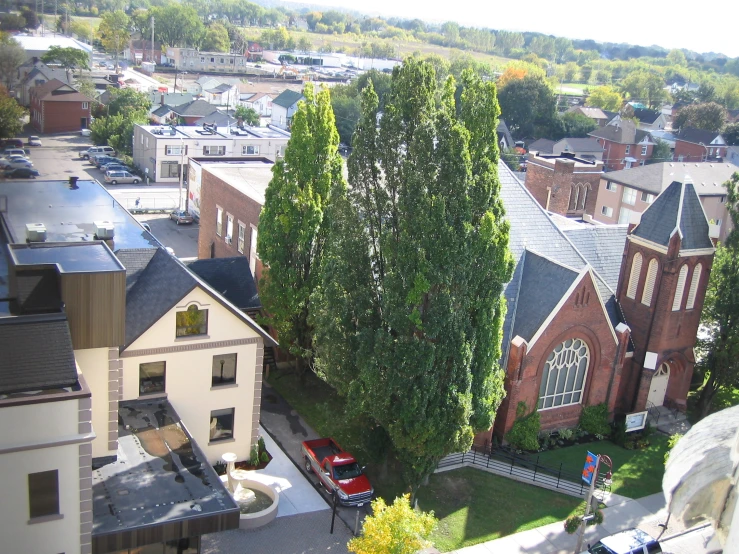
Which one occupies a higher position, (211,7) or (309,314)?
(211,7)

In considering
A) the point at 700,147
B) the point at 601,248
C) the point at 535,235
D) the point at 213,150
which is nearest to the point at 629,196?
the point at 601,248

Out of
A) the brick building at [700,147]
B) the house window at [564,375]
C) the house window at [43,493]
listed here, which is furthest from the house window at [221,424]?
the brick building at [700,147]

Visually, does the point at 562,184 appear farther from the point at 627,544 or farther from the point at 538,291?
the point at 627,544

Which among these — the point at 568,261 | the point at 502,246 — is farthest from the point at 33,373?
the point at 568,261

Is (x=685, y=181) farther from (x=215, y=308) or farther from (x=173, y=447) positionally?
(x=173, y=447)

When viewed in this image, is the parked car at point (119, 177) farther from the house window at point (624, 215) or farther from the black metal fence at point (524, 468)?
the house window at point (624, 215)

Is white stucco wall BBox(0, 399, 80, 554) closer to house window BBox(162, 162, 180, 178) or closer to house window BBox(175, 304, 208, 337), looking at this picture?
house window BBox(175, 304, 208, 337)

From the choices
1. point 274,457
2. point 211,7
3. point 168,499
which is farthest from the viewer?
point 211,7
